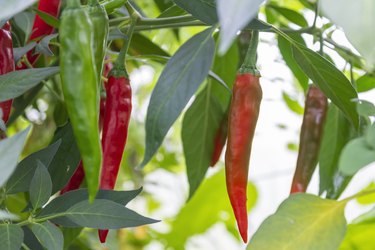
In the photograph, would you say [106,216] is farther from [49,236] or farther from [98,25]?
[98,25]

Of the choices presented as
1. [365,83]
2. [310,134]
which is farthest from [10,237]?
[365,83]

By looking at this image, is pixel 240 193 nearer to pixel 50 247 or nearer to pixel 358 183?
pixel 50 247

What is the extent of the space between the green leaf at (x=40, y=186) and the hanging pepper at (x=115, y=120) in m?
0.13

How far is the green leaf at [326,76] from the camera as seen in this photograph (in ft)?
2.40

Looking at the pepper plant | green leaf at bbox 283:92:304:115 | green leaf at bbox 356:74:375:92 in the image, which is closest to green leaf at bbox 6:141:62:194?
the pepper plant

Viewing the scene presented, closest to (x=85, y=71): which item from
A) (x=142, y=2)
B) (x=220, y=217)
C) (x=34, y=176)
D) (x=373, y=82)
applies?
(x=34, y=176)

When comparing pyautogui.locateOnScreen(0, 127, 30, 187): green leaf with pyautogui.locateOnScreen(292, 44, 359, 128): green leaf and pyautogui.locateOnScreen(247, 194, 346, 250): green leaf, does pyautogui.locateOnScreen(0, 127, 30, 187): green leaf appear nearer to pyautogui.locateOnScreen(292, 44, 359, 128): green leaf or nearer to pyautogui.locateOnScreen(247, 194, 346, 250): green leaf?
pyautogui.locateOnScreen(247, 194, 346, 250): green leaf

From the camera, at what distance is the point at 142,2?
161cm

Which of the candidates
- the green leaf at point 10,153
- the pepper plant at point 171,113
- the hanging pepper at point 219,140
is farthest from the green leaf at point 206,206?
the green leaf at point 10,153

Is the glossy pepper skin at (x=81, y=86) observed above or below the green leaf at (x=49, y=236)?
above

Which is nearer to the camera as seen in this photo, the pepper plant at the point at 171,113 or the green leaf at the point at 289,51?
the pepper plant at the point at 171,113

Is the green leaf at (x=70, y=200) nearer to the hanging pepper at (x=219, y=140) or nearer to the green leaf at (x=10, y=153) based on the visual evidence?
the green leaf at (x=10, y=153)

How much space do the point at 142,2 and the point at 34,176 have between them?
1014 millimetres

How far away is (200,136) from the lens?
1.02 meters
